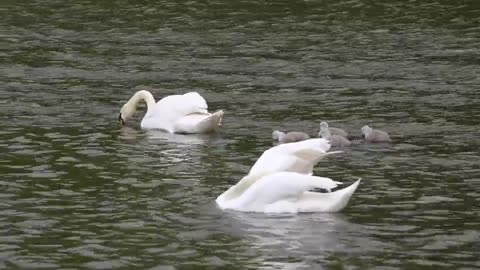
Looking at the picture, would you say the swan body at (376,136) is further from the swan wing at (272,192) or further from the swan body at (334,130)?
the swan wing at (272,192)

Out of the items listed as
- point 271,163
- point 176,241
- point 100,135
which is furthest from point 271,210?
point 100,135

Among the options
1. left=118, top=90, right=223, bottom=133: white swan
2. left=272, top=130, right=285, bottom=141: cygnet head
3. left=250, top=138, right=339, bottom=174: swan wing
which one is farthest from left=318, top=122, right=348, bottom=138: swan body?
left=250, top=138, right=339, bottom=174: swan wing

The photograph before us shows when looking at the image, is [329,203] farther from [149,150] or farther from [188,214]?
[149,150]

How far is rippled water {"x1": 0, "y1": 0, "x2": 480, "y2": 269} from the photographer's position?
1302 cm

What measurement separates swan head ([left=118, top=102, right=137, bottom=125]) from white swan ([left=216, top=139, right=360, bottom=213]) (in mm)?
6358

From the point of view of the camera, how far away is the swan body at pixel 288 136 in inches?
721

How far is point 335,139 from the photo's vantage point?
18.1 m

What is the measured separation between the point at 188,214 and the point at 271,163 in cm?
111

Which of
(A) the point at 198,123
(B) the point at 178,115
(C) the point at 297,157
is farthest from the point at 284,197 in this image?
(B) the point at 178,115

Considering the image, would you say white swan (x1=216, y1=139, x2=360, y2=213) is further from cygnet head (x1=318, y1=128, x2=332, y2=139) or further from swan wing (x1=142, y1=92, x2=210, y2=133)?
swan wing (x1=142, y1=92, x2=210, y2=133)

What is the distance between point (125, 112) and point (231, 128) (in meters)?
1.90

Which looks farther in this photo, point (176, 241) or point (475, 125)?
point (475, 125)

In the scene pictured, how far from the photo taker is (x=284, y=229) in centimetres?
1370

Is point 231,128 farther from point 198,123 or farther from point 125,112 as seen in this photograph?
point 125,112
